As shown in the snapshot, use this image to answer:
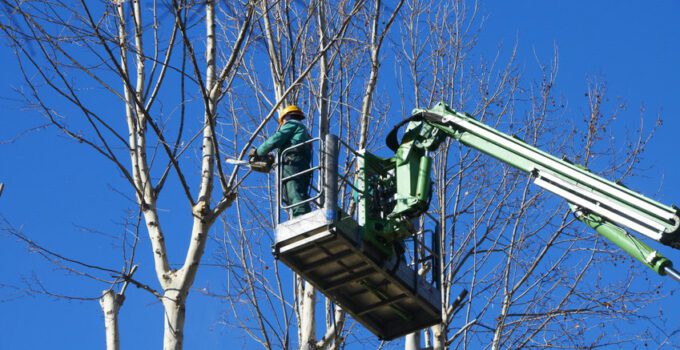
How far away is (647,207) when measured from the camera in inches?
422

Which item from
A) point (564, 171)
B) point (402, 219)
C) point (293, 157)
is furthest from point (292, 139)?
point (564, 171)

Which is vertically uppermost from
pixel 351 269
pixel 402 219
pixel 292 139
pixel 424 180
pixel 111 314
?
pixel 292 139

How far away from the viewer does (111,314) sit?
10344 mm

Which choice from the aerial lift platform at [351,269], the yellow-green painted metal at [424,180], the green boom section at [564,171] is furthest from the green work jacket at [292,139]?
the green boom section at [564,171]

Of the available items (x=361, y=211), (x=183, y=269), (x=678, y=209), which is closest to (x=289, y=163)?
(x=361, y=211)

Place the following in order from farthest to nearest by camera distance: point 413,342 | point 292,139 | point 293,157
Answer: point 413,342 < point 292,139 < point 293,157

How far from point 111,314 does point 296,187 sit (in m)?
2.32

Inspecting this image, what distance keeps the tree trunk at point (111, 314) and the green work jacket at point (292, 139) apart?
222cm

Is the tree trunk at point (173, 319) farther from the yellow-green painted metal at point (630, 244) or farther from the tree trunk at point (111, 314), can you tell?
the yellow-green painted metal at point (630, 244)

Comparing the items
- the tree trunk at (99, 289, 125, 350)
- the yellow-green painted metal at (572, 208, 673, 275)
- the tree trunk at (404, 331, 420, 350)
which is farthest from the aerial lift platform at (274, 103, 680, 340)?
the tree trunk at (99, 289, 125, 350)

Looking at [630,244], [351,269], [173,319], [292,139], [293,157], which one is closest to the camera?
[173,319]

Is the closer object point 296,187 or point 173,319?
point 173,319

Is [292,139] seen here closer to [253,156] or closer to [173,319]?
[253,156]

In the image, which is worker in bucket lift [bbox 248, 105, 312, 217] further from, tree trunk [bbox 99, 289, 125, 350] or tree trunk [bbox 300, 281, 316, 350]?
tree trunk [bbox 300, 281, 316, 350]
